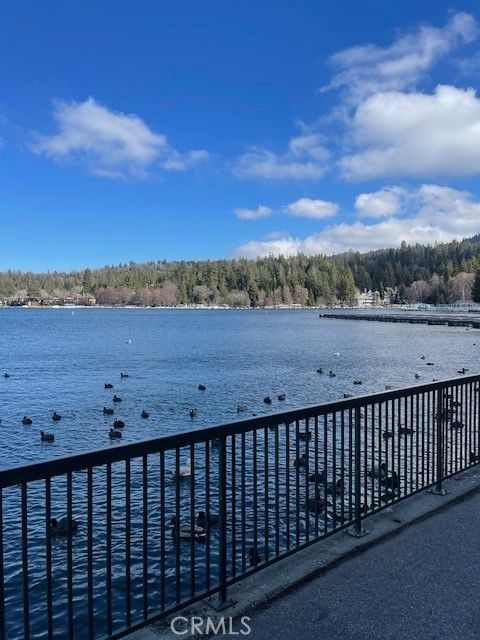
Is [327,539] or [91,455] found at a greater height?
[91,455]

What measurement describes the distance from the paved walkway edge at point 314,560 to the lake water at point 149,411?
0.29 metres

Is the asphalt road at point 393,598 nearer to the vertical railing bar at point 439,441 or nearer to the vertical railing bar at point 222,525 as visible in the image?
the vertical railing bar at point 222,525

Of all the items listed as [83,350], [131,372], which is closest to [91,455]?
[131,372]

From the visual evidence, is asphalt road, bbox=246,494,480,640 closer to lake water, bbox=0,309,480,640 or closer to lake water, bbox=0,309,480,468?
lake water, bbox=0,309,480,640

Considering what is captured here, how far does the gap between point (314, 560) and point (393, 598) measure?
0.76 m

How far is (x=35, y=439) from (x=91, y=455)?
48.4 feet

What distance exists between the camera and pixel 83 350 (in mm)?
49375

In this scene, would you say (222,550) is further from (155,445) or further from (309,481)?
(309,481)

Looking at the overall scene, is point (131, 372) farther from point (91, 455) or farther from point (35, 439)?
point (91, 455)

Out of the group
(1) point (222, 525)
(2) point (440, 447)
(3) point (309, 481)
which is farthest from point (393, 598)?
(3) point (309, 481)

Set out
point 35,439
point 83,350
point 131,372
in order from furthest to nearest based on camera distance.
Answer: point 83,350 → point 131,372 → point 35,439

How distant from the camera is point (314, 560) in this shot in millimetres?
4320

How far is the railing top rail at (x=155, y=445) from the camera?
9.14ft

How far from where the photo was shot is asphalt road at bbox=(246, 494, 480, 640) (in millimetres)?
3344
